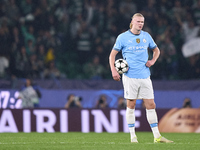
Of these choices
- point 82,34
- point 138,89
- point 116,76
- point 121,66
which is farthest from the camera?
point 82,34

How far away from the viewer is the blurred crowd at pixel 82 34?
17.2 m

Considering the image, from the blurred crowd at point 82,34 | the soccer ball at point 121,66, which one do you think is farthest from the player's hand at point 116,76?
the blurred crowd at point 82,34

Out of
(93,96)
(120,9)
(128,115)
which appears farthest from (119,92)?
(128,115)

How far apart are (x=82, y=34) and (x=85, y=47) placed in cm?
46

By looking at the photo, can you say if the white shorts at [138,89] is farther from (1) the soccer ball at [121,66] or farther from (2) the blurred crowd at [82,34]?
(2) the blurred crowd at [82,34]

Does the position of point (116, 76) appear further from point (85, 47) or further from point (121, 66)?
point (85, 47)

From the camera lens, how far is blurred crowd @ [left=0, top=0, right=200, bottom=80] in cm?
1723

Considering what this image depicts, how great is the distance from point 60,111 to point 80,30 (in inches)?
202

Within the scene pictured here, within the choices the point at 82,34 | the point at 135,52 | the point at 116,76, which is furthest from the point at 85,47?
the point at 116,76

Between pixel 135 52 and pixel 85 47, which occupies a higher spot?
pixel 85 47

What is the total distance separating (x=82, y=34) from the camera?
1845 centimetres

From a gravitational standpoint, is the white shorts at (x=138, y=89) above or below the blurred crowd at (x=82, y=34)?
below

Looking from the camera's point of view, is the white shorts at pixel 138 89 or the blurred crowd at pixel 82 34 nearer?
the white shorts at pixel 138 89

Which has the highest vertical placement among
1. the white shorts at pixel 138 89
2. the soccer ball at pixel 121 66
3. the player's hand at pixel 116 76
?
the soccer ball at pixel 121 66
